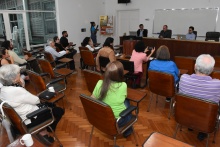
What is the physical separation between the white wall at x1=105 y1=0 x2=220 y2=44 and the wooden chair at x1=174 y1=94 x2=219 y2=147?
21.7 feet

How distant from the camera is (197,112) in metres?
1.87

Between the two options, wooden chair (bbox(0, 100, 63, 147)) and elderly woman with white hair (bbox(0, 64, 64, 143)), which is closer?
wooden chair (bbox(0, 100, 63, 147))

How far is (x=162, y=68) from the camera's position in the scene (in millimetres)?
3068

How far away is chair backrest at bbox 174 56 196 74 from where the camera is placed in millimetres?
3561

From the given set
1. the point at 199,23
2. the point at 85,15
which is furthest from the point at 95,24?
the point at 199,23

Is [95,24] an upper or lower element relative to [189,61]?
upper

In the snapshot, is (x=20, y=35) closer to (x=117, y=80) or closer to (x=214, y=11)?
(x=117, y=80)

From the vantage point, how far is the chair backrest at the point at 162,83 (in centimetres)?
266

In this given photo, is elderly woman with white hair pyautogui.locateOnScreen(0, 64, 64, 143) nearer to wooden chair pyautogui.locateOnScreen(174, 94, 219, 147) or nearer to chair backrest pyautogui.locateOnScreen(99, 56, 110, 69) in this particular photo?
wooden chair pyautogui.locateOnScreen(174, 94, 219, 147)

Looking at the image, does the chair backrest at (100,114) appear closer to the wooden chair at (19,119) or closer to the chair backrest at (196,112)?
the wooden chair at (19,119)

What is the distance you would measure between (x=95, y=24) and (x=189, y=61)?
280 inches

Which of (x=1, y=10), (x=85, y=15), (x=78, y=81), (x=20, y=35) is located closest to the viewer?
(x=78, y=81)

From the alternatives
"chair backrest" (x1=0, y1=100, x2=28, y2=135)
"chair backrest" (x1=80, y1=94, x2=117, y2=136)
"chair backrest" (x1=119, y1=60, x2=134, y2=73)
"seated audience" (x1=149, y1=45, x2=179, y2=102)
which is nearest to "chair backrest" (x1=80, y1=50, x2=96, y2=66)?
"chair backrest" (x1=119, y1=60, x2=134, y2=73)

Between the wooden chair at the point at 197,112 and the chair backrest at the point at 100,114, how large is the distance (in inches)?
30.5
